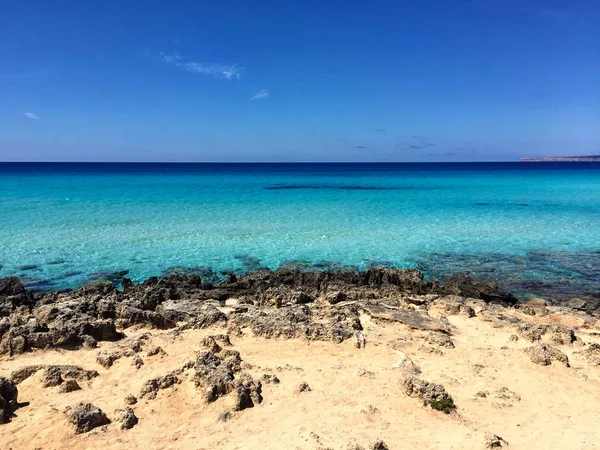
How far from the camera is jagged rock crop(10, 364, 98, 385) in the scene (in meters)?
7.41

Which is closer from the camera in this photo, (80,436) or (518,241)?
(80,436)

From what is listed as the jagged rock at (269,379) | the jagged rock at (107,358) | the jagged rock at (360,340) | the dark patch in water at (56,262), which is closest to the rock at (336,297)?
the jagged rock at (360,340)

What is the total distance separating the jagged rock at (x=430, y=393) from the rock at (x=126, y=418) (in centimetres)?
444

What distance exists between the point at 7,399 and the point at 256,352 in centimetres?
432

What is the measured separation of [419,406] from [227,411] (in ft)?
10.3

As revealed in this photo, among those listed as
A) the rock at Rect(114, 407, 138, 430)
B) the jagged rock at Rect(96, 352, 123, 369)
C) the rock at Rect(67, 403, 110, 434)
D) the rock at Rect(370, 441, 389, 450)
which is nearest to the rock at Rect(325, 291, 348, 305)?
the jagged rock at Rect(96, 352, 123, 369)

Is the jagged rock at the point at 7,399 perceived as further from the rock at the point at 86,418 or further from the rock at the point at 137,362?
the rock at the point at 137,362

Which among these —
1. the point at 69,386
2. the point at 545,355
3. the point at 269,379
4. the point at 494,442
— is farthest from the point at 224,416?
the point at 545,355

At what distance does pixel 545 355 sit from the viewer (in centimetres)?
870

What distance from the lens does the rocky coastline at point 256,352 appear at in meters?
6.39

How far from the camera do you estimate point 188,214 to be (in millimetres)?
30672

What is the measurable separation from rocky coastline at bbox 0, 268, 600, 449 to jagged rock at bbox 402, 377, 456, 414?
0.07ft

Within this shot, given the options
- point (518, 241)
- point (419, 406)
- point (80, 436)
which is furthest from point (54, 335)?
point (518, 241)

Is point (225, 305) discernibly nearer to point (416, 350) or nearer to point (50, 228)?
point (416, 350)
